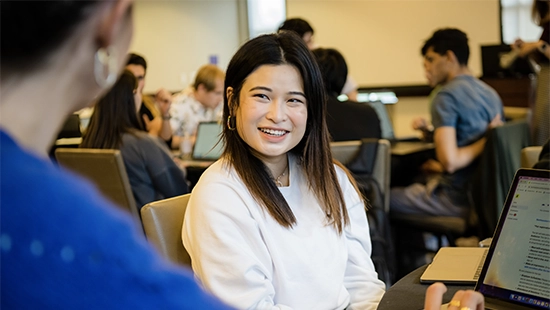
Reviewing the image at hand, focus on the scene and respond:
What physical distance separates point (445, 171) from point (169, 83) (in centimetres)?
640

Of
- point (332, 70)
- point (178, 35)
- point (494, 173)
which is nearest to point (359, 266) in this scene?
point (494, 173)

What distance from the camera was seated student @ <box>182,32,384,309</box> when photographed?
1.58 metres

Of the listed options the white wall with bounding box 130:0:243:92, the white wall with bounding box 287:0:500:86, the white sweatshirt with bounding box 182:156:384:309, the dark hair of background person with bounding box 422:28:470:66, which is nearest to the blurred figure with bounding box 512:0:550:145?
the dark hair of background person with bounding box 422:28:470:66

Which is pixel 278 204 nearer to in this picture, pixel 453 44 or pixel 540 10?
pixel 540 10

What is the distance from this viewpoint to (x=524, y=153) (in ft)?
8.34

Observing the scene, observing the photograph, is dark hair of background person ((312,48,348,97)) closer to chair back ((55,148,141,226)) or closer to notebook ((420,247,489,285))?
chair back ((55,148,141,226))

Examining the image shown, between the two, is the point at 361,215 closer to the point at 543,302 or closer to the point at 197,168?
the point at 543,302

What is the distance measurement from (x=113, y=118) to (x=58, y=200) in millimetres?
2872

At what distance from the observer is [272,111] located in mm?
1803

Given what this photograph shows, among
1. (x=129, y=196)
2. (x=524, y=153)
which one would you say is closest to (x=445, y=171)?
(x=524, y=153)

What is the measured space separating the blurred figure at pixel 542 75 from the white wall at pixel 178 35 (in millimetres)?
6161

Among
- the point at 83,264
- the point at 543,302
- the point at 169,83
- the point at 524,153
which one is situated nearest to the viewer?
the point at 83,264

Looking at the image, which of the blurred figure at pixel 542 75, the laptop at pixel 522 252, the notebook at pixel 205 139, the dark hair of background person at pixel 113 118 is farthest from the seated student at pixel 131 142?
the laptop at pixel 522 252

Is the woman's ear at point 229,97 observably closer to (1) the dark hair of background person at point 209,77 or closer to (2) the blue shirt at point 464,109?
(2) the blue shirt at point 464,109
